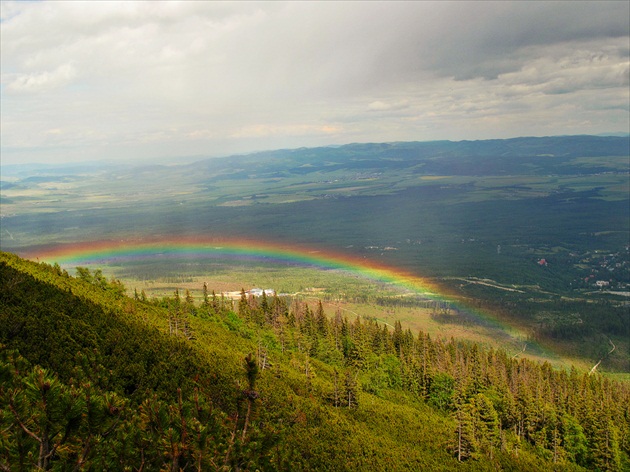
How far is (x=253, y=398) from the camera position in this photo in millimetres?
8438

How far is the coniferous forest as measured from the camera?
6723mm

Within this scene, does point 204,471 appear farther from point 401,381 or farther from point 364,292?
point 364,292

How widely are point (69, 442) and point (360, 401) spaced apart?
36.1 metres

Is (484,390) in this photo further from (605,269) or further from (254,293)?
(605,269)

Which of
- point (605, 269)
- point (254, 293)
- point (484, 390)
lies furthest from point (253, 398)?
point (605, 269)

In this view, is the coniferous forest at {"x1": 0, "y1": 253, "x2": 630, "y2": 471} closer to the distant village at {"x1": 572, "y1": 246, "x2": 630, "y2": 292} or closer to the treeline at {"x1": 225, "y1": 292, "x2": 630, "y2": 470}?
the treeline at {"x1": 225, "y1": 292, "x2": 630, "y2": 470}

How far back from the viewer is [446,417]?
46.0 meters

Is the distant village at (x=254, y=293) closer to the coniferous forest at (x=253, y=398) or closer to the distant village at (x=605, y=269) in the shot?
the coniferous forest at (x=253, y=398)

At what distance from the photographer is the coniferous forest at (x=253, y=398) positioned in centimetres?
672

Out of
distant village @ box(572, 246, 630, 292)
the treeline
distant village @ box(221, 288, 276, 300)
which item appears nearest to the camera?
the treeline

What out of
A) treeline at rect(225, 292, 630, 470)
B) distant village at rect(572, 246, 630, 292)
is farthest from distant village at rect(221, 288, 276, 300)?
distant village at rect(572, 246, 630, 292)

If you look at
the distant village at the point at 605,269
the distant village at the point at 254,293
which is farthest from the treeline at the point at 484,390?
the distant village at the point at 605,269

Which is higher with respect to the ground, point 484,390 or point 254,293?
point 484,390

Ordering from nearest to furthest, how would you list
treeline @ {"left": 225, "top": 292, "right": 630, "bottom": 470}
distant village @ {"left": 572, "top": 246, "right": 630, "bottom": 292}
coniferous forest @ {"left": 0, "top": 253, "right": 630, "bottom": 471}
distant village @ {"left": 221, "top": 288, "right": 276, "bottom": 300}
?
coniferous forest @ {"left": 0, "top": 253, "right": 630, "bottom": 471} → treeline @ {"left": 225, "top": 292, "right": 630, "bottom": 470} → distant village @ {"left": 221, "top": 288, "right": 276, "bottom": 300} → distant village @ {"left": 572, "top": 246, "right": 630, "bottom": 292}
